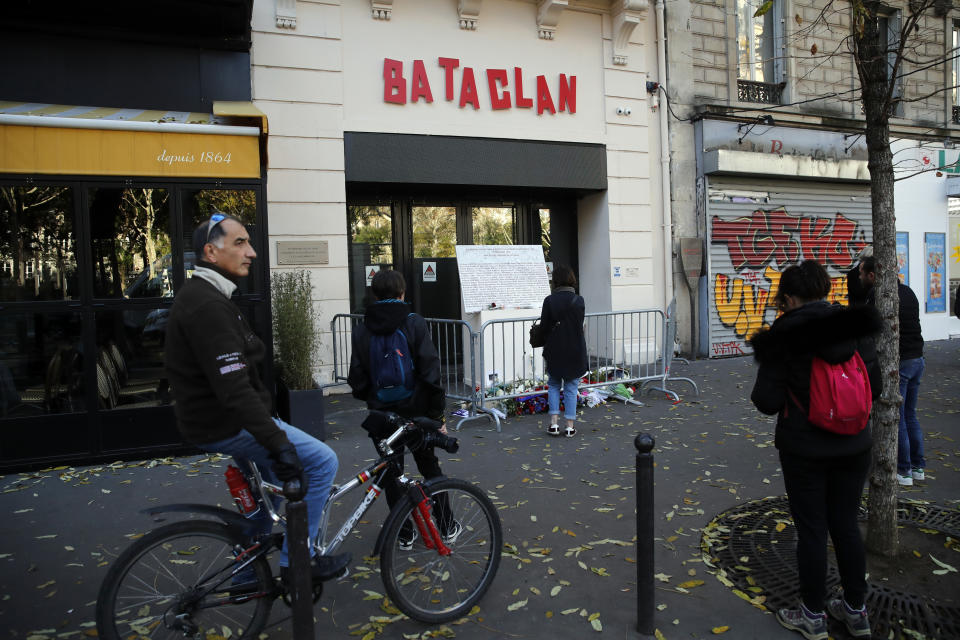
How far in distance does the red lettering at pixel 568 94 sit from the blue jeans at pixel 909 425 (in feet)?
22.8

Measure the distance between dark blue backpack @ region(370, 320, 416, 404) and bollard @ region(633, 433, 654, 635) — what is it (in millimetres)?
1407

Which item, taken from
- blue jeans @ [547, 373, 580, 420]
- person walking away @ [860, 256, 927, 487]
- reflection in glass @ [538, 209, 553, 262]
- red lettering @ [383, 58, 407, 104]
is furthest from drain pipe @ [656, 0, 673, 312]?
person walking away @ [860, 256, 927, 487]

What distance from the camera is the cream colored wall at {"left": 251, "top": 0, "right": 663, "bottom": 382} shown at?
8.73 m

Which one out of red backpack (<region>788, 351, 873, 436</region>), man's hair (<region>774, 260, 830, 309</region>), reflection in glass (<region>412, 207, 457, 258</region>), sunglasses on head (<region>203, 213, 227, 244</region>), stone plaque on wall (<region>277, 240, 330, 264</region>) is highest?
reflection in glass (<region>412, 207, 457, 258</region>)

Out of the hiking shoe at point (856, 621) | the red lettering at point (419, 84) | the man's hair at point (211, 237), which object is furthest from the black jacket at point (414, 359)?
the red lettering at point (419, 84)

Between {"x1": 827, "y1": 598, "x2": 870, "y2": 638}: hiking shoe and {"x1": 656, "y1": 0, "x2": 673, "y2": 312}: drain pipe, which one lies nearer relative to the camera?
{"x1": 827, "y1": 598, "x2": 870, "y2": 638}: hiking shoe

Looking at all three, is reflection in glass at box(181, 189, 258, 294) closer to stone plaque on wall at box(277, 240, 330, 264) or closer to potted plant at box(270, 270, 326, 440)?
potted plant at box(270, 270, 326, 440)

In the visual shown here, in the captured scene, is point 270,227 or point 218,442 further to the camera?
point 270,227

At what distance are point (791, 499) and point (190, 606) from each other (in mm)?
2785

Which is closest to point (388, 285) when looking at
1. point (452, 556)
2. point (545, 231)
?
point (452, 556)

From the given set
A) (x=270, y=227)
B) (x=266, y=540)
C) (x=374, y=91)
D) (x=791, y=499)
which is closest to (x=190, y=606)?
(x=266, y=540)

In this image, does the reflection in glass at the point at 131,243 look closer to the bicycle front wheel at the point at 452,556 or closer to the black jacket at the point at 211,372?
the black jacket at the point at 211,372

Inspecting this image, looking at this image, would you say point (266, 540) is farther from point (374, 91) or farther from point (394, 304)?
point (374, 91)

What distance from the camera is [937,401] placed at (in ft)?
26.2
